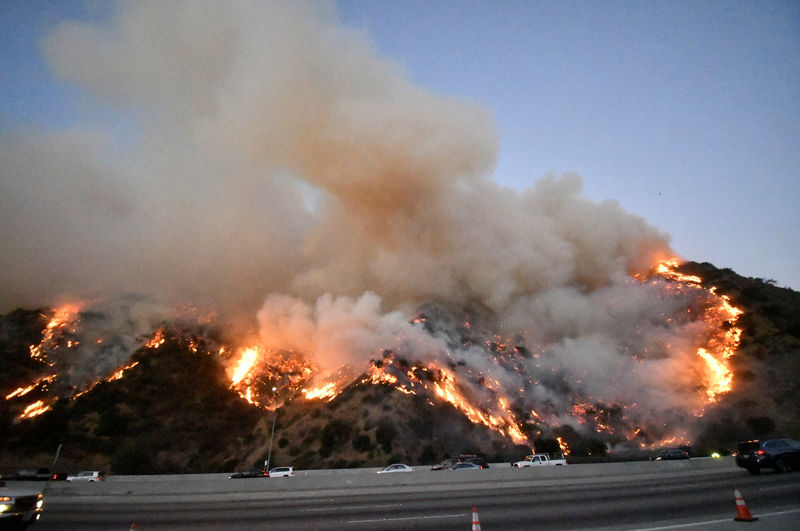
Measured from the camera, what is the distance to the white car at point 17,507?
1248 centimetres

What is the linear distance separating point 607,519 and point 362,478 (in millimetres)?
19552

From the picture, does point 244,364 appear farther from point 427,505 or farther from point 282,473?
point 427,505

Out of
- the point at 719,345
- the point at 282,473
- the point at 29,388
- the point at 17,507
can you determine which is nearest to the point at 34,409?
the point at 29,388

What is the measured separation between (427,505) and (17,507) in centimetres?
1396

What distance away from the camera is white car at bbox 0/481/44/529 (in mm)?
12484

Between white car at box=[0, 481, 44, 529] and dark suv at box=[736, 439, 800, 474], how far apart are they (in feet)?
107

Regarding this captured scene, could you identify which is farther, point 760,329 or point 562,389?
point 562,389

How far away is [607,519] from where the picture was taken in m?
12.2

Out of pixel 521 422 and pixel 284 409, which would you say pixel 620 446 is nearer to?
pixel 521 422

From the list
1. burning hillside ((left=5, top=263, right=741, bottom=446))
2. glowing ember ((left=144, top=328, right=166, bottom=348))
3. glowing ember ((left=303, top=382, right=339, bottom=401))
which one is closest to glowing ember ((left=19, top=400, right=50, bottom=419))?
burning hillside ((left=5, top=263, right=741, bottom=446))

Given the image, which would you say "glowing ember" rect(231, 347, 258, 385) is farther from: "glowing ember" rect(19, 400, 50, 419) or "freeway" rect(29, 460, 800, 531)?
"freeway" rect(29, 460, 800, 531)

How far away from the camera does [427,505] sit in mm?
17719

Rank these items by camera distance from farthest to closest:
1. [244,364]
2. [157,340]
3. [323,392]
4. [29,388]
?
[244,364]
[157,340]
[323,392]
[29,388]

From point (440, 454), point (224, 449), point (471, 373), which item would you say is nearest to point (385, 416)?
point (440, 454)
